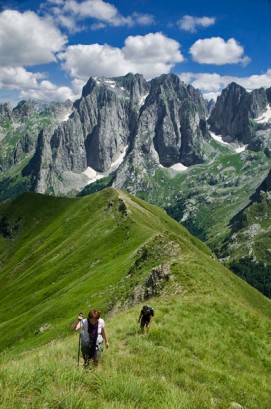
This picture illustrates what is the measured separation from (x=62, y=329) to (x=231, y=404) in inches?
1992

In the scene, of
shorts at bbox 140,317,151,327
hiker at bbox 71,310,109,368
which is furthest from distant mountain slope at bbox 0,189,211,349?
hiker at bbox 71,310,109,368

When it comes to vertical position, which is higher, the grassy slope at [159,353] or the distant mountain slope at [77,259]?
the grassy slope at [159,353]

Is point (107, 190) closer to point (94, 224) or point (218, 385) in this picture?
A: point (94, 224)

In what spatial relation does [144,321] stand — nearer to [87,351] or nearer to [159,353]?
[159,353]

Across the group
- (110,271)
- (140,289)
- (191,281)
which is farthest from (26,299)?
(191,281)

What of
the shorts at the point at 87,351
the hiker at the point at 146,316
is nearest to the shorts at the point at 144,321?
the hiker at the point at 146,316

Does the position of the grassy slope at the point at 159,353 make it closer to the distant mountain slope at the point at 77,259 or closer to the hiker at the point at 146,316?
the distant mountain slope at the point at 77,259

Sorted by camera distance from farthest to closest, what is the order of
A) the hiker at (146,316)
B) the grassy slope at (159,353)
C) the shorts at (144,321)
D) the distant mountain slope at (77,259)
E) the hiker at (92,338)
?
the distant mountain slope at (77,259), the shorts at (144,321), the hiker at (146,316), the hiker at (92,338), the grassy slope at (159,353)

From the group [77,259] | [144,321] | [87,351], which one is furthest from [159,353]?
[77,259]

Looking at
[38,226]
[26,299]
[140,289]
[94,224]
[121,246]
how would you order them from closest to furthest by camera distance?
[140,289], [121,246], [26,299], [94,224], [38,226]

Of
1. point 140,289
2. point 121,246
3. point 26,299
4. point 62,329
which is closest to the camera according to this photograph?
point 140,289

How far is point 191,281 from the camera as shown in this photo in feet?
138

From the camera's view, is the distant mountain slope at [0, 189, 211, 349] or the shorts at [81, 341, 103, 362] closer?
the shorts at [81, 341, 103, 362]

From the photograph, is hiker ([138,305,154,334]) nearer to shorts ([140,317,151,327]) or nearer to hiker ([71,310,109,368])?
shorts ([140,317,151,327])
